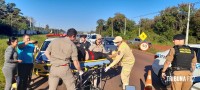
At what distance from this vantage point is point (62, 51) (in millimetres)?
6191

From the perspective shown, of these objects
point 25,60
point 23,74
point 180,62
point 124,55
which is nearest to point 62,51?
point 124,55

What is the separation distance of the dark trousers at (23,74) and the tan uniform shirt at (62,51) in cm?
254

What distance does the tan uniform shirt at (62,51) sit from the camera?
618cm

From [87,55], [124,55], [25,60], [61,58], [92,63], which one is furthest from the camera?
[25,60]

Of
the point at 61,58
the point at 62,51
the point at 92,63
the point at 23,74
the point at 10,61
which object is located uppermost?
the point at 62,51

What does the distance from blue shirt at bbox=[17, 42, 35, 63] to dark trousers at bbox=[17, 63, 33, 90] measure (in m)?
0.15

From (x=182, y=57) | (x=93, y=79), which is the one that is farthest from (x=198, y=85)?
(x=93, y=79)

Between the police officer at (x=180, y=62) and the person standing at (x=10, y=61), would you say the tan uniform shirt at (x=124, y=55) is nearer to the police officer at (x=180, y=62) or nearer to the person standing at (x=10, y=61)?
the police officer at (x=180, y=62)

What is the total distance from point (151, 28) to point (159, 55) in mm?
59722

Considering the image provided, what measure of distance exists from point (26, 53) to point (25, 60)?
0.20m

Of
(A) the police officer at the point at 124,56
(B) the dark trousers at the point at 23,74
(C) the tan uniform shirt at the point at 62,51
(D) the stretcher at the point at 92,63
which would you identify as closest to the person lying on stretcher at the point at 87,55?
(D) the stretcher at the point at 92,63

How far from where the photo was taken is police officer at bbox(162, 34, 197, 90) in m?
6.32

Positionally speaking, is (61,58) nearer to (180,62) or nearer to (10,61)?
(10,61)

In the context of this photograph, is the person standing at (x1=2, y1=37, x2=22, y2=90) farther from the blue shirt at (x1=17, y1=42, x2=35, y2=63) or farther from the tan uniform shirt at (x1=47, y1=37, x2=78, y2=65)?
the tan uniform shirt at (x1=47, y1=37, x2=78, y2=65)
